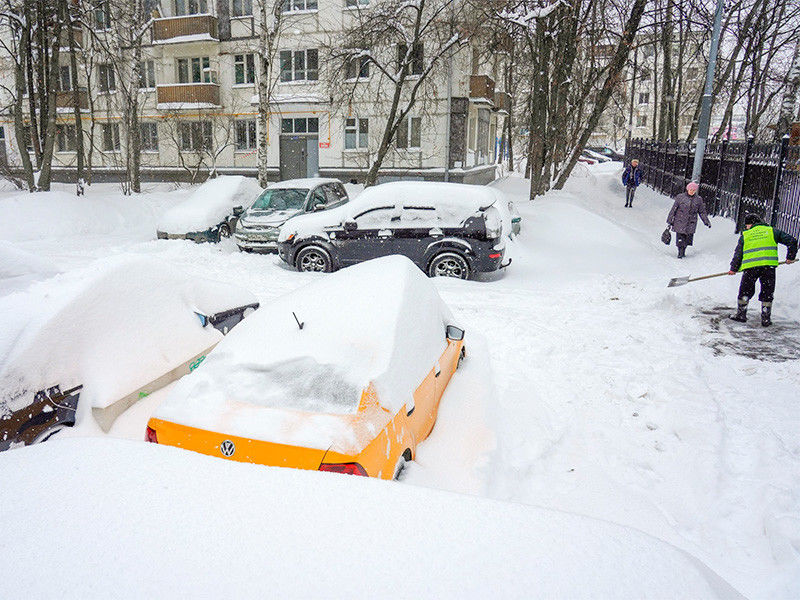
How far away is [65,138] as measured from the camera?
29219 millimetres

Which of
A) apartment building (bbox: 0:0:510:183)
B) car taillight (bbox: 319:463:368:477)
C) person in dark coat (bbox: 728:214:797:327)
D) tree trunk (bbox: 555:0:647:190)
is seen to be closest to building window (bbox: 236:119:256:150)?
apartment building (bbox: 0:0:510:183)

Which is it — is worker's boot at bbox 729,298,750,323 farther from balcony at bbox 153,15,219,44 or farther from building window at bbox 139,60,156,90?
building window at bbox 139,60,156,90

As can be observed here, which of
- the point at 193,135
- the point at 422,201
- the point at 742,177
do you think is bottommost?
the point at 422,201

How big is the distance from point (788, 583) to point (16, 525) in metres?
3.68

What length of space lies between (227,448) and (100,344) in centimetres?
150

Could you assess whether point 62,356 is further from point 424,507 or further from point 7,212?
point 7,212

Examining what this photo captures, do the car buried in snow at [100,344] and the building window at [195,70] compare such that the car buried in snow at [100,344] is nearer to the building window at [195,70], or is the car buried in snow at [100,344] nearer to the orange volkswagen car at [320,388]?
the orange volkswagen car at [320,388]

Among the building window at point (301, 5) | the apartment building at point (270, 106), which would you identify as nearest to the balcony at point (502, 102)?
the apartment building at point (270, 106)

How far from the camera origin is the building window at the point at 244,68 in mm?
26047

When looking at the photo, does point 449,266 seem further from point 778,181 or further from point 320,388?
point 778,181

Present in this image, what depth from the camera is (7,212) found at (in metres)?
14.2

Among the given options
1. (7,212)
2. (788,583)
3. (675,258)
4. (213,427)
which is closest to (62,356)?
(213,427)

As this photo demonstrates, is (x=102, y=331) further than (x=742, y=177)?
No

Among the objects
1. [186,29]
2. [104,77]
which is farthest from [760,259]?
[104,77]
